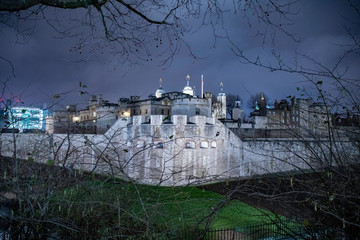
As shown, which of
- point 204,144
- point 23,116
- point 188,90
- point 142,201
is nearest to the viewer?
point 142,201

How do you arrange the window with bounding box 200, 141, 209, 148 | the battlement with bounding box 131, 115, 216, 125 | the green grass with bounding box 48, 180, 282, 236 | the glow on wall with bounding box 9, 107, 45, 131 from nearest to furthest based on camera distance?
the green grass with bounding box 48, 180, 282, 236 → the glow on wall with bounding box 9, 107, 45, 131 → the battlement with bounding box 131, 115, 216, 125 → the window with bounding box 200, 141, 209, 148

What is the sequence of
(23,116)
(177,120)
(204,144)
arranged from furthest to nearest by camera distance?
(204,144)
(177,120)
(23,116)

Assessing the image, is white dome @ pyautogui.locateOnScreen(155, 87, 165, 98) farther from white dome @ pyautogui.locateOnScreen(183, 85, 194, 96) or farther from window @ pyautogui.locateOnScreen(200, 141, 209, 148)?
window @ pyautogui.locateOnScreen(200, 141, 209, 148)

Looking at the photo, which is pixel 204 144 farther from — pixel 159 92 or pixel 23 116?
pixel 159 92

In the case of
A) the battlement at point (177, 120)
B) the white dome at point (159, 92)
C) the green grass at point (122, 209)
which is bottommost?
the green grass at point (122, 209)

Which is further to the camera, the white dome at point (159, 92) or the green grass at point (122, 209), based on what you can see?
the white dome at point (159, 92)

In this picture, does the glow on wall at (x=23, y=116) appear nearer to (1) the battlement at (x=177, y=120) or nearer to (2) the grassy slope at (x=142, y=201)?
(2) the grassy slope at (x=142, y=201)

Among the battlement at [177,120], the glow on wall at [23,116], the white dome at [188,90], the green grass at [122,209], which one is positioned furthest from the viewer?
the white dome at [188,90]

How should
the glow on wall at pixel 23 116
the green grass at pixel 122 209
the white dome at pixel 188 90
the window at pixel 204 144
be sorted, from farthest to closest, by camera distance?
1. the white dome at pixel 188 90
2. the window at pixel 204 144
3. the glow on wall at pixel 23 116
4. the green grass at pixel 122 209

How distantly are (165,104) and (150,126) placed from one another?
20608 mm

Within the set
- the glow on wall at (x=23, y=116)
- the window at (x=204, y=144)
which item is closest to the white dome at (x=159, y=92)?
the window at (x=204, y=144)

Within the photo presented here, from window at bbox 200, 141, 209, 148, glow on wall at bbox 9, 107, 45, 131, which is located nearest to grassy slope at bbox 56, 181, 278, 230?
glow on wall at bbox 9, 107, 45, 131

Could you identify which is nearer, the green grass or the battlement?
the green grass

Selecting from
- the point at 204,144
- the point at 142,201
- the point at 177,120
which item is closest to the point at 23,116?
the point at 142,201
